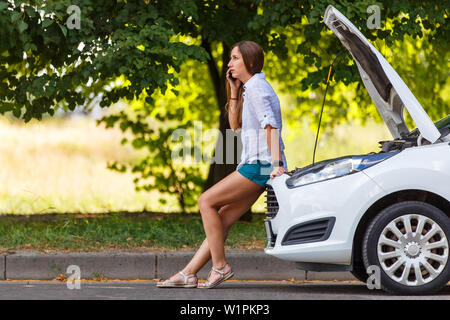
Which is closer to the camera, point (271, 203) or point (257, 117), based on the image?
point (257, 117)

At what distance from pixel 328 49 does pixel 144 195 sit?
362cm

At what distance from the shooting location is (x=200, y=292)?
6.48 meters

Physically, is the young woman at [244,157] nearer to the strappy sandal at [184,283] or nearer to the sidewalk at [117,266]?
the strappy sandal at [184,283]

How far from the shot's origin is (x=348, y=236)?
6.16 m

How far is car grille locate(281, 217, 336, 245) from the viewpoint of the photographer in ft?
20.3

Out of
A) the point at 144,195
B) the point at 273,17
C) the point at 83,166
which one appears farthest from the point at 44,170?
the point at 273,17

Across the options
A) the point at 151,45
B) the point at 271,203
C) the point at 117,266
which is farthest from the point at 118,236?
the point at 271,203

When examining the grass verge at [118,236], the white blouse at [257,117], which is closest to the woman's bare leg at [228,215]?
the white blouse at [257,117]

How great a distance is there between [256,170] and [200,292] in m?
1.01

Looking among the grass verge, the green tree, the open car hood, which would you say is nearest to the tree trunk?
the green tree

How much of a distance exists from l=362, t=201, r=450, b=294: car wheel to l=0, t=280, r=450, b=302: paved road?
0.12m

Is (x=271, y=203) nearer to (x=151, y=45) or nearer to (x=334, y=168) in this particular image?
(x=334, y=168)

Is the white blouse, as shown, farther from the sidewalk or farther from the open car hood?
the sidewalk

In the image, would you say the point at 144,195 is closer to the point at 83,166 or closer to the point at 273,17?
the point at 83,166
